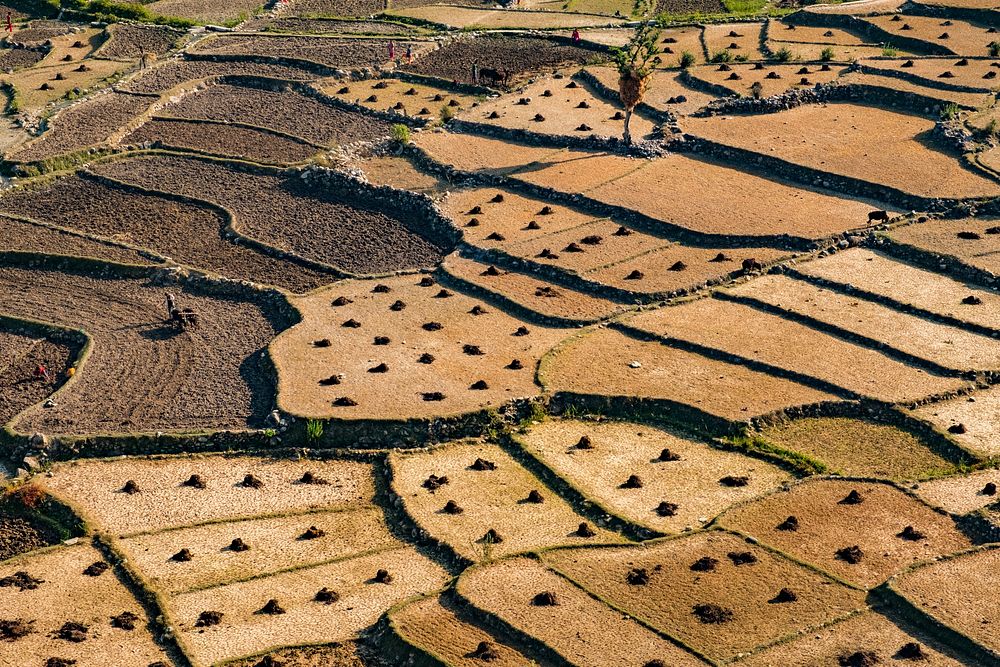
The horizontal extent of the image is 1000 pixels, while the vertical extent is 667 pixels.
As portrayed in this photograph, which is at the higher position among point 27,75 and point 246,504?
point 27,75

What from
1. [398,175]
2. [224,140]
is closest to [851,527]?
[398,175]

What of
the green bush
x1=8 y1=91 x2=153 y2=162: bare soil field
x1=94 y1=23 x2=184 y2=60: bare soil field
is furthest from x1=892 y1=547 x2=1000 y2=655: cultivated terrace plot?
x1=94 y1=23 x2=184 y2=60: bare soil field

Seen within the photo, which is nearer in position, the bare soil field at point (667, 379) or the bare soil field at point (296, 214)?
the bare soil field at point (667, 379)

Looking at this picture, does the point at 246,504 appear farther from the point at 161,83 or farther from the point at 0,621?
the point at 161,83

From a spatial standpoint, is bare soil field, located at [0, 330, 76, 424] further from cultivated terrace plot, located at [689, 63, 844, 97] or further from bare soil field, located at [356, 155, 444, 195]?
cultivated terrace plot, located at [689, 63, 844, 97]

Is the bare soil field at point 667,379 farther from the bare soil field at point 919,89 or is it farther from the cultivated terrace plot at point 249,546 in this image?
the bare soil field at point 919,89

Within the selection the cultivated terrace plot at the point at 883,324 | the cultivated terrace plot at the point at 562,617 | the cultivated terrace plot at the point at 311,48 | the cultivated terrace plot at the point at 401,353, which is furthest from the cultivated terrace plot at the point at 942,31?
the cultivated terrace plot at the point at 562,617

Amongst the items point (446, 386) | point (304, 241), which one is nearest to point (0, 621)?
point (446, 386)
